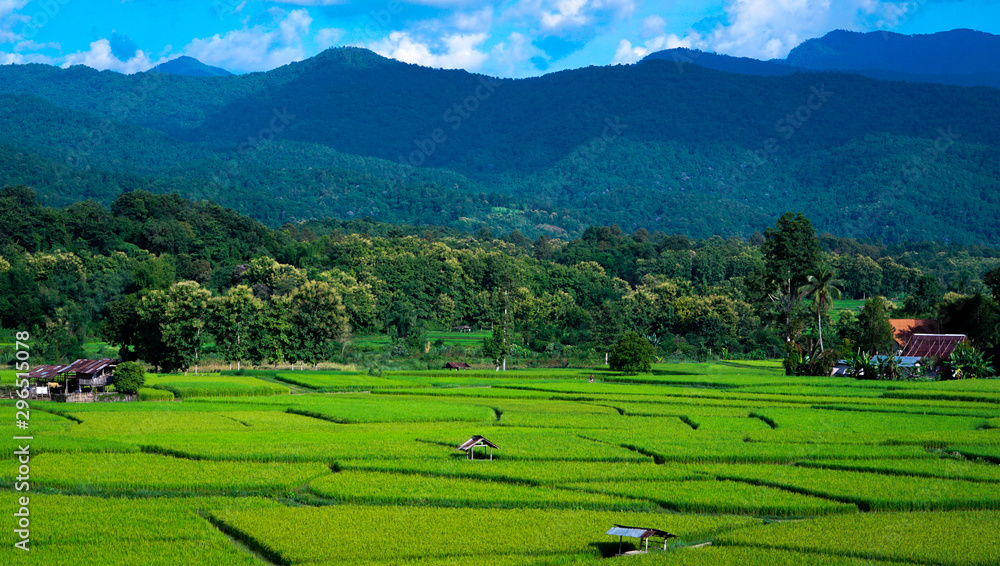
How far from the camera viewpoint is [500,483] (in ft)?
81.8

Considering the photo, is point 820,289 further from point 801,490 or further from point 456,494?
point 456,494

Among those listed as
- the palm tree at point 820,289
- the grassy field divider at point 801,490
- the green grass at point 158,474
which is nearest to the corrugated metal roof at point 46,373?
the green grass at point 158,474

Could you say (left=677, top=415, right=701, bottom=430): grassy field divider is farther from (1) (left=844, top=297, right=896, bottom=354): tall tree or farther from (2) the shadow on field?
(1) (left=844, top=297, right=896, bottom=354): tall tree

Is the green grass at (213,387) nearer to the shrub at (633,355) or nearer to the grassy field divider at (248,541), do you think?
the shrub at (633,355)

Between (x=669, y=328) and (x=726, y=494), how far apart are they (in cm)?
6827

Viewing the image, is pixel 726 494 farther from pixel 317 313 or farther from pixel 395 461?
pixel 317 313

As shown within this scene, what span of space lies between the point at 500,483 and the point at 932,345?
2135 inches

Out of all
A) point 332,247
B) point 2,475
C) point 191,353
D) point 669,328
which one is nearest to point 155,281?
point 191,353

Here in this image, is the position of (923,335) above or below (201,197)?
below

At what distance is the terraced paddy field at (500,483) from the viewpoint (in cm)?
1838

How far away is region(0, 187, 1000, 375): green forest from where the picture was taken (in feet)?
210

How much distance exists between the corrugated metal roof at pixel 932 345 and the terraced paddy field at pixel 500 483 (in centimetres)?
2400

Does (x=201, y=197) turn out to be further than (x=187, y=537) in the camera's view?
Yes

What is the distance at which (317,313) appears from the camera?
6500 centimetres
